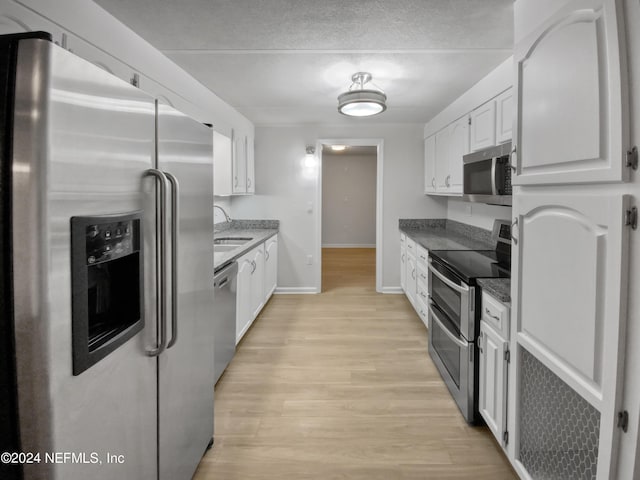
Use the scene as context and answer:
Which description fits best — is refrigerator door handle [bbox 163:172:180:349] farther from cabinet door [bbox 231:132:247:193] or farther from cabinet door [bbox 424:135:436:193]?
cabinet door [bbox 424:135:436:193]

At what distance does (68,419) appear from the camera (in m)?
0.93

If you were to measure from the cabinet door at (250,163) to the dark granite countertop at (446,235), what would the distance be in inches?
80.2

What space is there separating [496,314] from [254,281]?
2484 mm

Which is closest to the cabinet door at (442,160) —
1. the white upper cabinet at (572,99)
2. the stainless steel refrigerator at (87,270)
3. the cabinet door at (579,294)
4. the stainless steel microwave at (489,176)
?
the stainless steel microwave at (489,176)

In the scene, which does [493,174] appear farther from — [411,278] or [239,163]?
[239,163]

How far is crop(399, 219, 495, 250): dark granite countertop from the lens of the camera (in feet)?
12.1

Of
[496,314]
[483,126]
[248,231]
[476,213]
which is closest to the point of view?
[496,314]

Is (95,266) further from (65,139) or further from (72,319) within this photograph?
(65,139)

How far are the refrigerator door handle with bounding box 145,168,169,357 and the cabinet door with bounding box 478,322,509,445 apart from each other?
1501 millimetres

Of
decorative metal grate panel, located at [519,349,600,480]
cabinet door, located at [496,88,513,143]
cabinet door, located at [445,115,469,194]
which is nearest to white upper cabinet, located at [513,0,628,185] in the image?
decorative metal grate panel, located at [519,349,600,480]

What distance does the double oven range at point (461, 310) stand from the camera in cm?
222

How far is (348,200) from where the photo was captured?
10000 millimetres

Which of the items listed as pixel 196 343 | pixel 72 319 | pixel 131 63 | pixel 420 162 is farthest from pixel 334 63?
pixel 420 162

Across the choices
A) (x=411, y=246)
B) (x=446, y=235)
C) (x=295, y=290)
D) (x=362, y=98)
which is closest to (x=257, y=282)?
(x=295, y=290)
